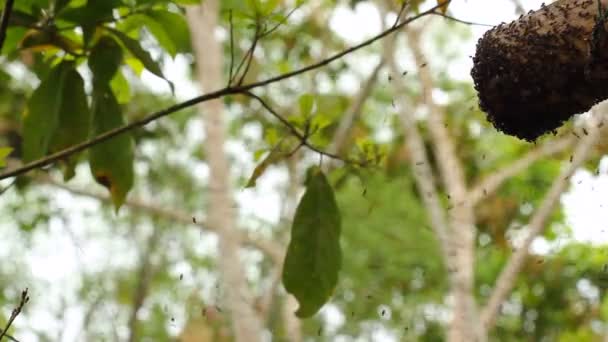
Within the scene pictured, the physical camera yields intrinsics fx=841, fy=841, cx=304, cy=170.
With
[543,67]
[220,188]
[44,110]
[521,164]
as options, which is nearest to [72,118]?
[44,110]

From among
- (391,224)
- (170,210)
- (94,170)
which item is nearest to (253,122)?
(170,210)

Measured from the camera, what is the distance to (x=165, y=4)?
1474 mm

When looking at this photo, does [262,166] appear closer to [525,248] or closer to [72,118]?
[72,118]

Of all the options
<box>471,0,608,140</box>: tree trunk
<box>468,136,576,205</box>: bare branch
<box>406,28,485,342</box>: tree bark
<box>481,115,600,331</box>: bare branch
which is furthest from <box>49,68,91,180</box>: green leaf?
<box>468,136,576,205</box>: bare branch

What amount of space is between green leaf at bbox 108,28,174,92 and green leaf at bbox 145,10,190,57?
70 mm

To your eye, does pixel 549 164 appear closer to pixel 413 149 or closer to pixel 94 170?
pixel 413 149

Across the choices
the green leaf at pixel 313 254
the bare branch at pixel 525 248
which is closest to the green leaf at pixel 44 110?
the green leaf at pixel 313 254

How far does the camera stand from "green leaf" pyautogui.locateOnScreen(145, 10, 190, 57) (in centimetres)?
147

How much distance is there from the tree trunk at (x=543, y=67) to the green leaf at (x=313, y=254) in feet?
1.62

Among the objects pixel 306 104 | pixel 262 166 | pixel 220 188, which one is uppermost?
pixel 220 188

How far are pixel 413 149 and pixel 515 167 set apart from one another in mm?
619

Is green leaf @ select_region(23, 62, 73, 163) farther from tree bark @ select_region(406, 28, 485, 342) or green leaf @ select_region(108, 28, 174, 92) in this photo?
tree bark @ select_region(406, 28, 485, 342)

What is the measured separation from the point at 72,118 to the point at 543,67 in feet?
2.99

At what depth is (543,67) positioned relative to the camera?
3.14 feet
